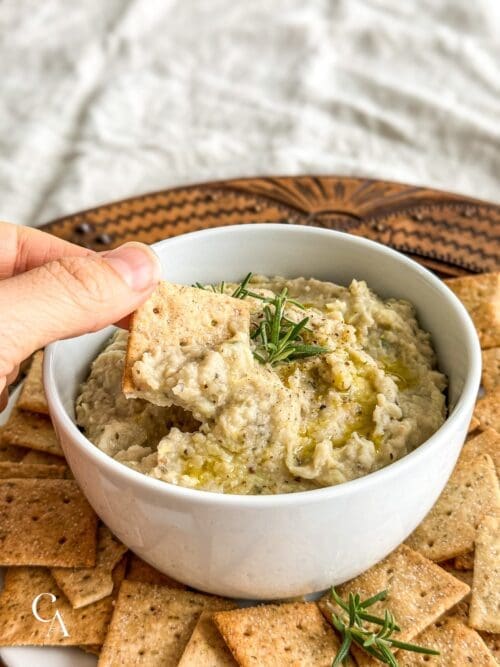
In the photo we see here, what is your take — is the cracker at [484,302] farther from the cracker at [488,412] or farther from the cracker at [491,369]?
the cracker at [488,412]

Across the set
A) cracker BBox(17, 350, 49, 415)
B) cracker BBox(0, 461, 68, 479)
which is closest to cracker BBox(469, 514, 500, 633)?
cracker BBox(0, 461, 68, 479)

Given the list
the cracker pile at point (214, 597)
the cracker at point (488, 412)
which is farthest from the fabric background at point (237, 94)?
the cracker pile at point (214, 597)

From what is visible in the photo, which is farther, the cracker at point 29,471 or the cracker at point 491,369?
the cracker at point 491,369

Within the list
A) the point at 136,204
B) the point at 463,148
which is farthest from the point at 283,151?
the point at 136,204

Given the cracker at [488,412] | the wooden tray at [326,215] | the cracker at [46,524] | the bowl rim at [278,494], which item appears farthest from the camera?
the wooden tray at [326,215]

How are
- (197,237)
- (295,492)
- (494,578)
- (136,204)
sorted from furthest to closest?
(136,204) → (197,237) → (494,578) → (295,492)

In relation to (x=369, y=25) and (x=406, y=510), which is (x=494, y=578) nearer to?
(x=406, y=510)

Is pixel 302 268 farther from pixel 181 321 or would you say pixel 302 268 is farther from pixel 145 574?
pixel 145 574
